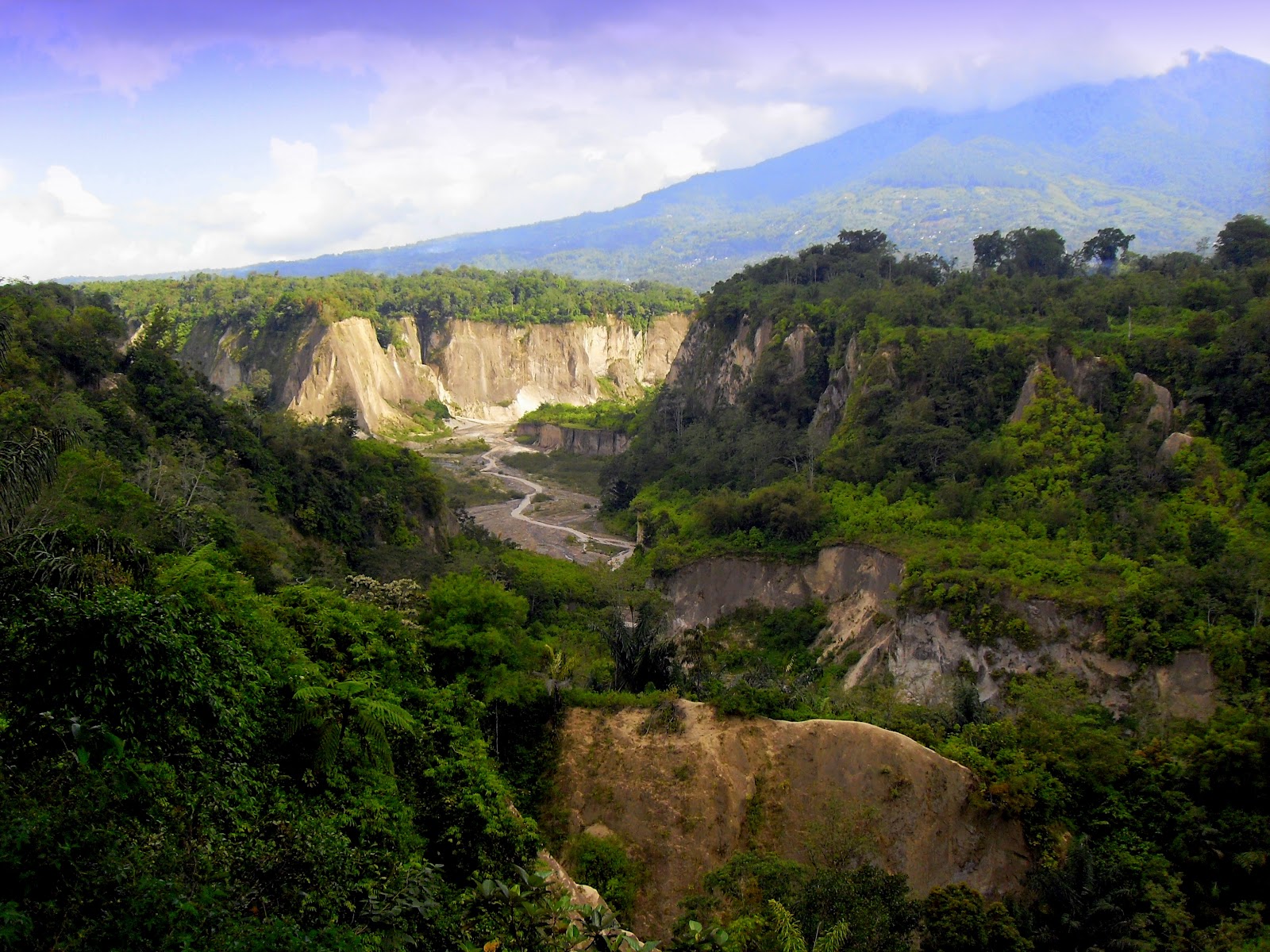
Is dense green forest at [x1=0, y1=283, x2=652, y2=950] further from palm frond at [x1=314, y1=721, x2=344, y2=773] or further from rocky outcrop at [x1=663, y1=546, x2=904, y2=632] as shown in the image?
rocky outcrop at [x1=663, y1=546, x2=904, y2=632]

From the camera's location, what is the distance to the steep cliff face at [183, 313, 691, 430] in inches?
3297

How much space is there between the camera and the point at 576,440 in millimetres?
82938

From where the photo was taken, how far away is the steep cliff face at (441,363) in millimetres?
83750

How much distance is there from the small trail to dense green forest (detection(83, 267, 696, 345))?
12.4 m

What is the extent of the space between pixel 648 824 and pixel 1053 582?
1476cm

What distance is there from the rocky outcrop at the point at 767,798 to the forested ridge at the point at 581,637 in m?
0.34

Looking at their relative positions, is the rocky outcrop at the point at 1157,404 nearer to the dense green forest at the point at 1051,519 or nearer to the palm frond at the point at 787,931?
the dense green forest at the point at 1051,519

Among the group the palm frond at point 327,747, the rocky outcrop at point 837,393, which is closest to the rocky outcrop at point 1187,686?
the palm frond at point 327,747

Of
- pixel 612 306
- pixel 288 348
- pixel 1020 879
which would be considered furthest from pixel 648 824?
pixel 612 306

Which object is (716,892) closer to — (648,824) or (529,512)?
(648,824)

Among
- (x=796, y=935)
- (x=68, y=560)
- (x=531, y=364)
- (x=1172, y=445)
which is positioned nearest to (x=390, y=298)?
(x=531, y=364)

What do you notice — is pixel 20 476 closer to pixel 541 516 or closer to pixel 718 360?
pixel 541 516

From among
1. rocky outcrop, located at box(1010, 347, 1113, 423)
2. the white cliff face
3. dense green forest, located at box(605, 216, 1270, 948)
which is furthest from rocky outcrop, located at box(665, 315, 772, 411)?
the white cliff face

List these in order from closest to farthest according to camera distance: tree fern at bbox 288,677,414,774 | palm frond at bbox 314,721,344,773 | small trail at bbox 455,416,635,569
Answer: palm frond at bbox 314,721,344,773, tree fern at bbox 288,677,414,774, small trail at bbox 455,416,635,569
